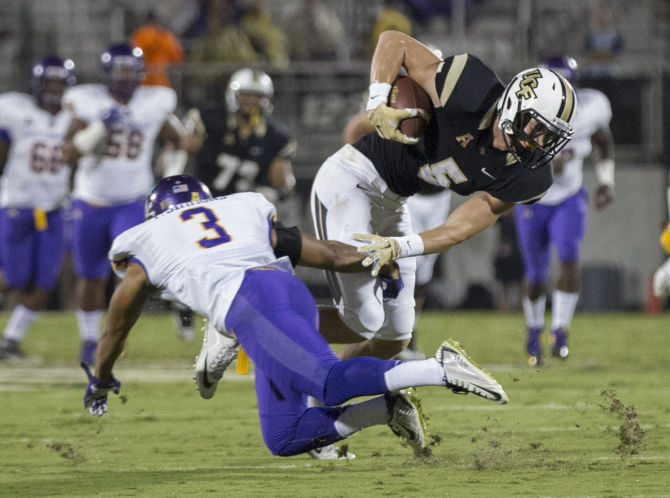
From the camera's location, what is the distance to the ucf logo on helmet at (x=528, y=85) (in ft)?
14.8

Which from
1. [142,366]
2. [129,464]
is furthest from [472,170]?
[142,366]

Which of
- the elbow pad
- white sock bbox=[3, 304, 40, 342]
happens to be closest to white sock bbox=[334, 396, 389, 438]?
the elbow pad

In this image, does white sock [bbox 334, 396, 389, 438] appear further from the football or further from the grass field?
the football

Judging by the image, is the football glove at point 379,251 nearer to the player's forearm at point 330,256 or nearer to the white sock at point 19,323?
the player's forearm at point 330,256

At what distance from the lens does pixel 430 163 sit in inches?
194

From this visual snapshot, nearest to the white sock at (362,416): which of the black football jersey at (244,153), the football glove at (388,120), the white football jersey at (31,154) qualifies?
the football glove at (388,120)

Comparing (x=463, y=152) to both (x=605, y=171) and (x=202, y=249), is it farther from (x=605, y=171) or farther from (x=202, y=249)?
(x=605, y=171)

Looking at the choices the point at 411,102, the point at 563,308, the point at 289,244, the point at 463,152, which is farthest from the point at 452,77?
the point at 563,308

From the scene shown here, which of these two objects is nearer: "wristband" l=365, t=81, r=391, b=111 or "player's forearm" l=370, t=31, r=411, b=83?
"wristband" l=365, t=81, r=391, b=111

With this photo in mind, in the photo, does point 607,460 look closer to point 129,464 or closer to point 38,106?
point 129,464

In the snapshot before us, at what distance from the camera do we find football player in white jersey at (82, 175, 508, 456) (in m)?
3.88

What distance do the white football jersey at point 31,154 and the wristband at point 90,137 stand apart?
728 millimetres

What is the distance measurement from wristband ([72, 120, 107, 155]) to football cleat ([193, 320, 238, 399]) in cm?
388

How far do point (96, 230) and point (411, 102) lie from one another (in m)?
3.89
